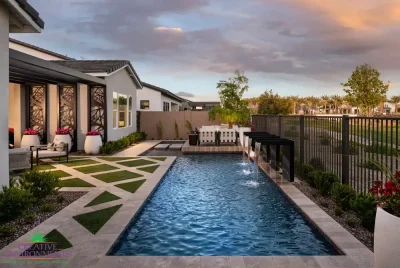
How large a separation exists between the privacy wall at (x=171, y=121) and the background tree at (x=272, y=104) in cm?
831

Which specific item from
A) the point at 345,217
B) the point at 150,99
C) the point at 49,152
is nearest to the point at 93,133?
the point at 49,152

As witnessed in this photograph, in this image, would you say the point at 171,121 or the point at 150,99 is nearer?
the point at 171,121

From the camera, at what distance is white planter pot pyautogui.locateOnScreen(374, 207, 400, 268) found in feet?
9.85

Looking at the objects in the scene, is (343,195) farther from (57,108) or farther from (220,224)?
(57,108)

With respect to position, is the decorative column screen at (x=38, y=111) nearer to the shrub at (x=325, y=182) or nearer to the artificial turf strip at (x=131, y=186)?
the artificial turf strip at (x=131, y=186)

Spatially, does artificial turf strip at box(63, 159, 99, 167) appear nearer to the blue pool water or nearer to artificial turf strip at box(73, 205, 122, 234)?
the blue pool water

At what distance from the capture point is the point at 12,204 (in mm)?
5246

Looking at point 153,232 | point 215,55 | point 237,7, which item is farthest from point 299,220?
point 215,55

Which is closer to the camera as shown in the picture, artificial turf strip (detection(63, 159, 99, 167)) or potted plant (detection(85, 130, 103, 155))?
artificial turf strip (detection(63, 159, 99, 167))

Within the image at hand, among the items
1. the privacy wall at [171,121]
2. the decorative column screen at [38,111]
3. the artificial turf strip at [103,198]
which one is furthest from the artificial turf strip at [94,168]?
the privacy wall at [171,121]

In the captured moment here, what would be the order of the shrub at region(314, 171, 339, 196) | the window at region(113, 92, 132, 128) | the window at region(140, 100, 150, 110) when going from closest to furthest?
1. the shrub at region(314, 171, 339, 196)
2. the window at region(113, 92, 132, 128)
3. the window at region(140, 100, 150, 110)

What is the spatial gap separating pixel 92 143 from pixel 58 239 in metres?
10.2

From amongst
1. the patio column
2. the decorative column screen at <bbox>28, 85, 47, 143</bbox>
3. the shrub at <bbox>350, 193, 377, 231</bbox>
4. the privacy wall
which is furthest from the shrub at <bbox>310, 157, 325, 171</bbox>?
the privacy wall

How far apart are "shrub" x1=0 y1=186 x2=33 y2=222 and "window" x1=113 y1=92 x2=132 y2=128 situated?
11770 mm
